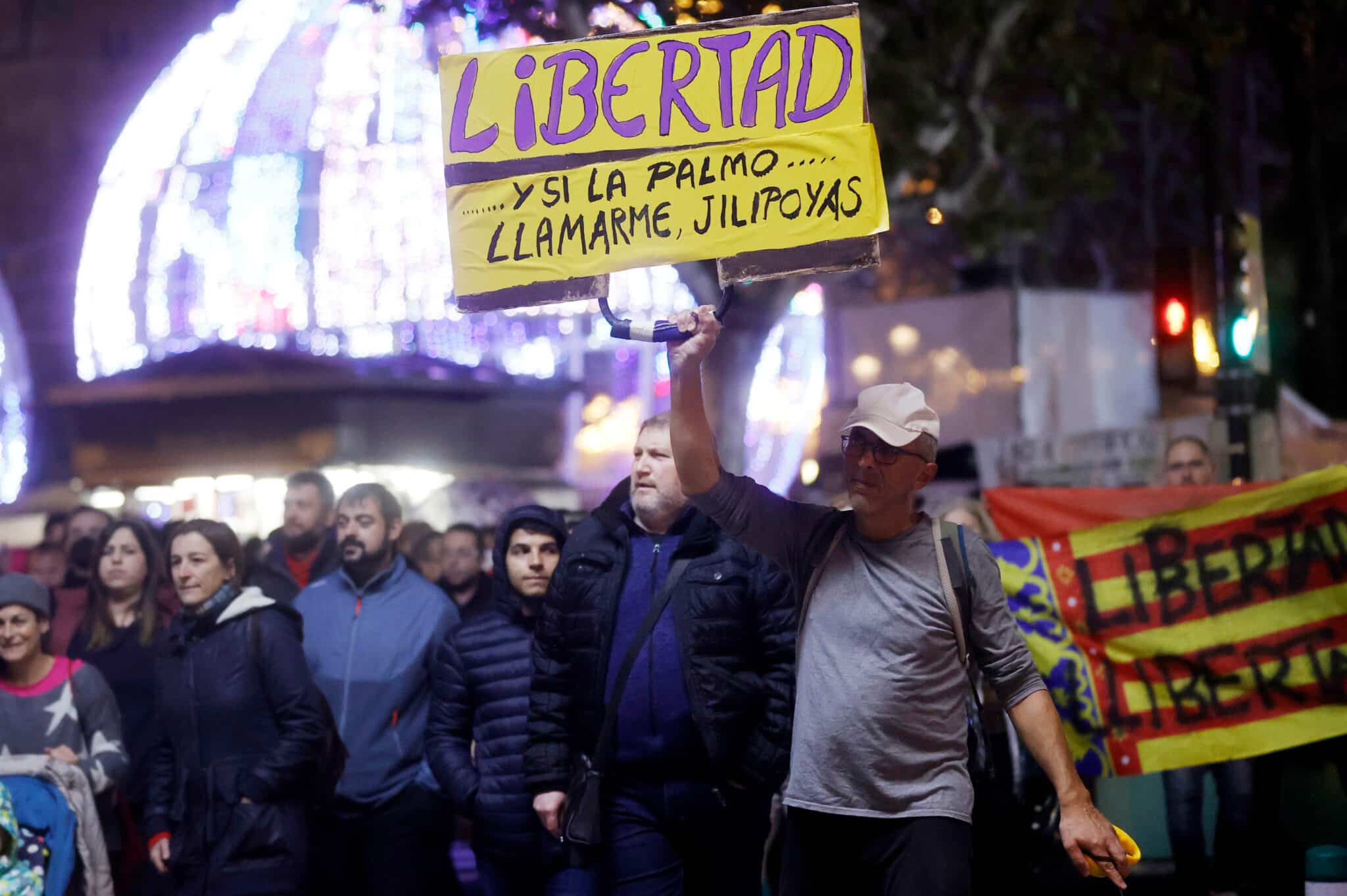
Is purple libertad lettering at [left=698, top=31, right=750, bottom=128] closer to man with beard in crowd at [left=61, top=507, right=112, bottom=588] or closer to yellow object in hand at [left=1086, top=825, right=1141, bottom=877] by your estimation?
yellow object in hand at [left=1086, top=825, right=1141, bottom=877]

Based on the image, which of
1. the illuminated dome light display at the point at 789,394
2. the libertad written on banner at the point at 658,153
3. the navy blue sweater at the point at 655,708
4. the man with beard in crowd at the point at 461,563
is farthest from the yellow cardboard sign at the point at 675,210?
the illuminated dome light display at the point at 789,394

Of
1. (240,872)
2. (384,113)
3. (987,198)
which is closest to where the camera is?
(240,872)

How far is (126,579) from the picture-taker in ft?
25.2

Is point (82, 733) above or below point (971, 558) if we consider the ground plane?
below

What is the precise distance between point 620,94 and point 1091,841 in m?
2.39

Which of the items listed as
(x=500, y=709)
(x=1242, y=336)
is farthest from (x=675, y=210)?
(x=1242, y=336)

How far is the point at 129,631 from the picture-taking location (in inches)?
300

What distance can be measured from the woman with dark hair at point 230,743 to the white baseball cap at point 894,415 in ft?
8.71

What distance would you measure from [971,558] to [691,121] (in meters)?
1.45

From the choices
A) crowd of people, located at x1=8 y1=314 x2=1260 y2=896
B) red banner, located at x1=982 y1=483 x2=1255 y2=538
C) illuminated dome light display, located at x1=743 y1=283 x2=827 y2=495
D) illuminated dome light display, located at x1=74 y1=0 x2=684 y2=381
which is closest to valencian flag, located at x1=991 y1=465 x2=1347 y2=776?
crowd of people, located at x1=8 y1=314 x2=1260 y2=896

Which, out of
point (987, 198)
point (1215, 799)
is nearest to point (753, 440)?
point (987, 198)

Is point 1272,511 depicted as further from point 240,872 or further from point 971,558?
point 240,872

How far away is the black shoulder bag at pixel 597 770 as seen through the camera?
514cm

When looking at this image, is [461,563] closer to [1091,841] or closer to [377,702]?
[377,702]
